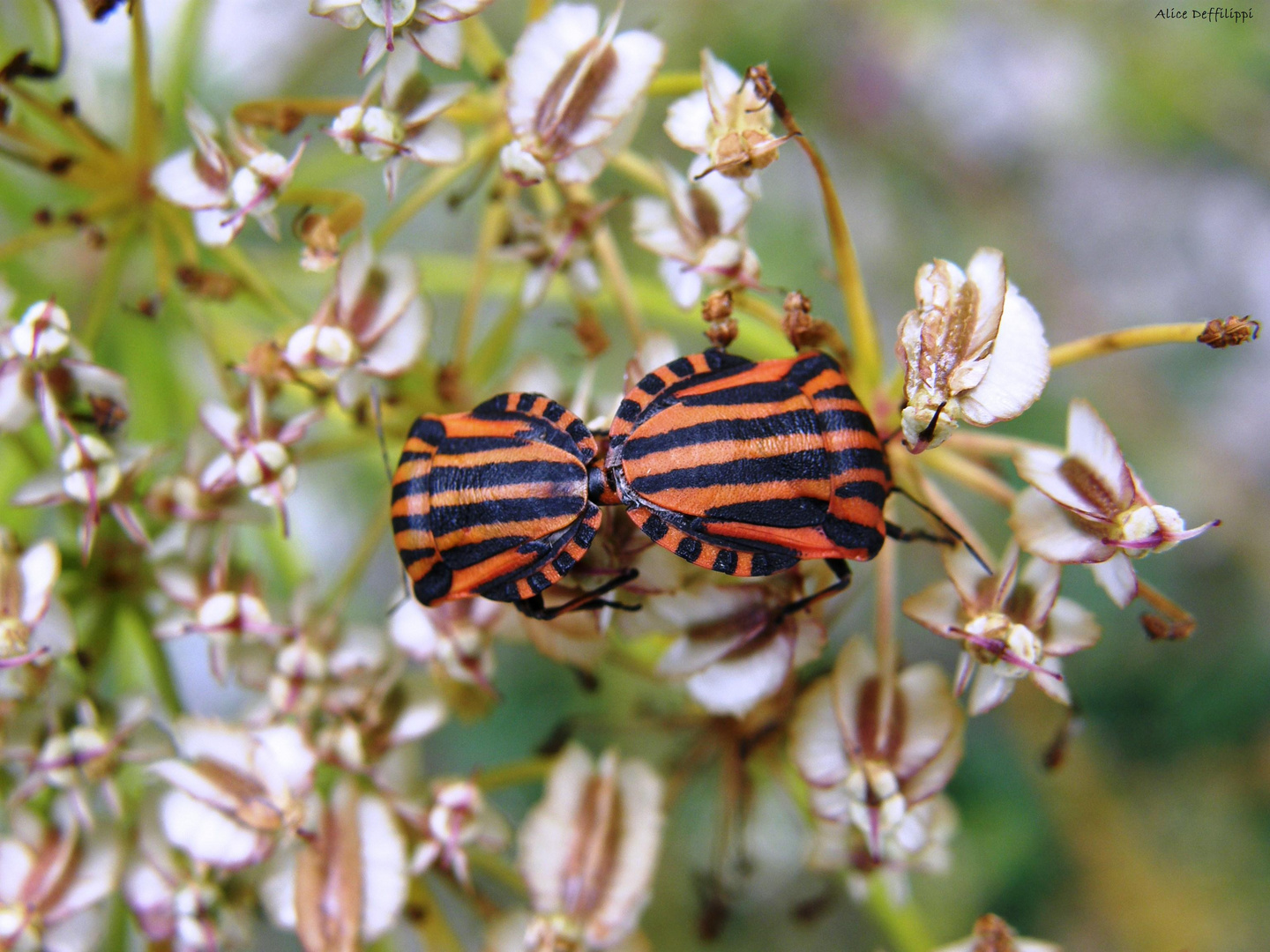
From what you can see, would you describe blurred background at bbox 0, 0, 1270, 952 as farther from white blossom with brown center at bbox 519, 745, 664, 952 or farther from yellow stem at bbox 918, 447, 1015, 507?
white blossom with brown center at bbox 519, 745, 664, 952

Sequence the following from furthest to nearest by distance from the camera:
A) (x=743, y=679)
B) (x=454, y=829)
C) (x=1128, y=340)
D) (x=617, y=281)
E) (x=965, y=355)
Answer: (x=617, y=281) < (x=454, y=829) < (x=743, y=679) < (x=1128, y=340) < (x=965, y=355)

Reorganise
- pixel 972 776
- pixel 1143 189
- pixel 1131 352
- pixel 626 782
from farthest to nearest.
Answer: pixel 1143 189 → pixel 1131 352 → pixel 972 776 → pixel 626 782

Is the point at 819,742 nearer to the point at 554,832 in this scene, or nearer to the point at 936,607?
the point at 936,607

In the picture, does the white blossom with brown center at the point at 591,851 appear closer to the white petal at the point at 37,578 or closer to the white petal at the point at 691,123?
the white petal at the point at 37,578

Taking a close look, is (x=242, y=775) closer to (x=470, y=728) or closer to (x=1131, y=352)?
(x=470, y=728)

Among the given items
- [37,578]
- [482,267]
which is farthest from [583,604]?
[37,578]

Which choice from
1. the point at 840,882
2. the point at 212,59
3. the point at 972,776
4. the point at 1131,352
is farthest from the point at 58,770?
the point at 1131,352

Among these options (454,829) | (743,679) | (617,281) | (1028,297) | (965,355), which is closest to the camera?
(965,355)
